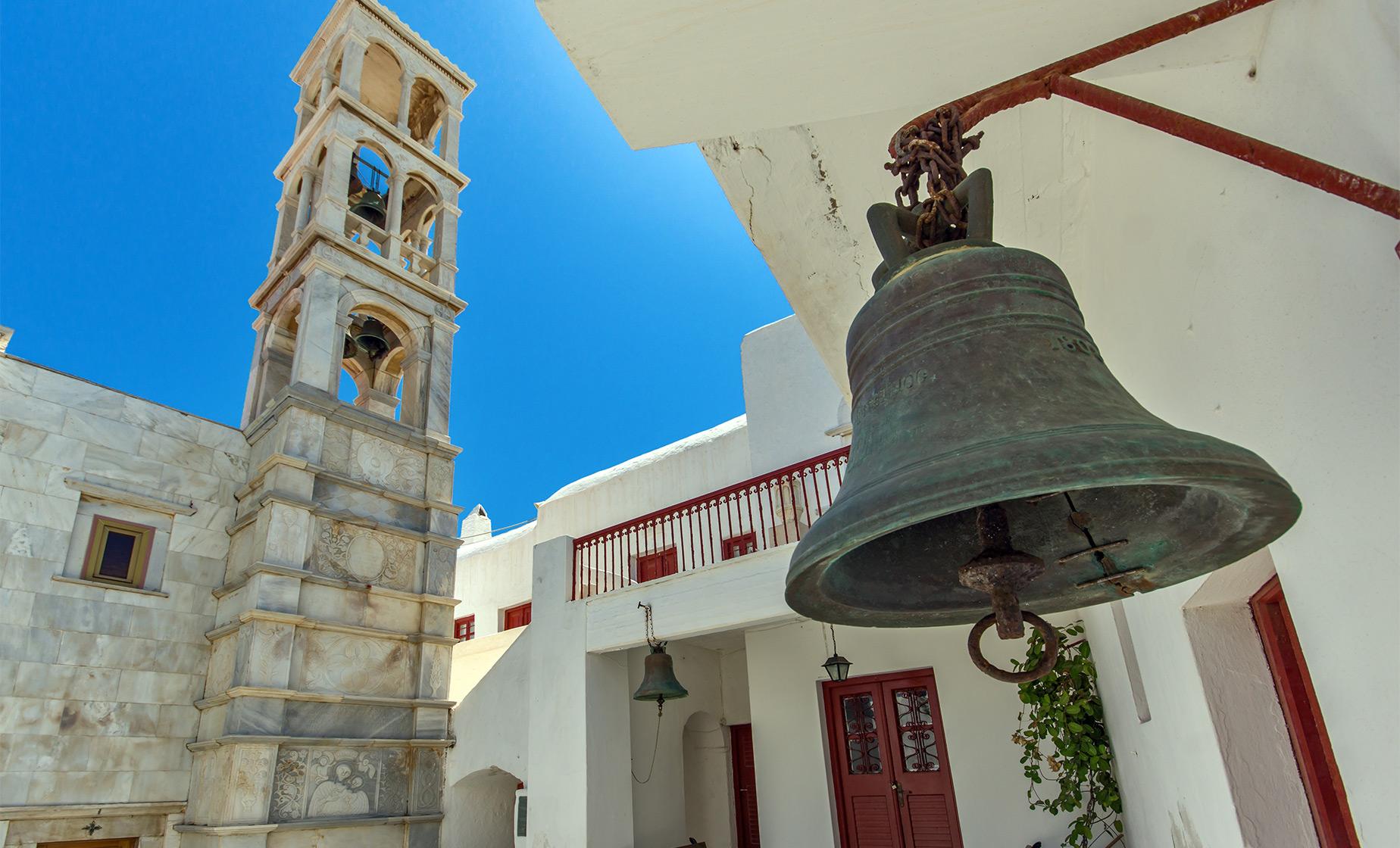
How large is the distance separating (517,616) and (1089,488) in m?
14.4

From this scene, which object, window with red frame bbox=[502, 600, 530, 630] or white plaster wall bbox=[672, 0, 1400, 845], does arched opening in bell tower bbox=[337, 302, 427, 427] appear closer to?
window with red frame bbox=[502, 600, 530, 630]

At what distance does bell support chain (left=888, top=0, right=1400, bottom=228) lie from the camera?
986 millimetres

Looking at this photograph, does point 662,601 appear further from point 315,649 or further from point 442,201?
point 442,201

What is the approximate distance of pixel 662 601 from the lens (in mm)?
7828

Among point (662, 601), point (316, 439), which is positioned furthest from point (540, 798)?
point (316, 439)

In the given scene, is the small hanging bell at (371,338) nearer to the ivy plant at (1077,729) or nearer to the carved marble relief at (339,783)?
the carved marble relief at (339,783)

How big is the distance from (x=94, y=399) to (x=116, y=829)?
4.12 meters

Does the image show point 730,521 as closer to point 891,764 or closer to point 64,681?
point 891,764

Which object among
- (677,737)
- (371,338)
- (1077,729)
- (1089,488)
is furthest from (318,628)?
(1089,488)

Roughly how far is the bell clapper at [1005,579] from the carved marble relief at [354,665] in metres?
8.07

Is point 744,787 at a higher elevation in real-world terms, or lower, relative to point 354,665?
lower

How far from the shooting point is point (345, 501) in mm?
8641

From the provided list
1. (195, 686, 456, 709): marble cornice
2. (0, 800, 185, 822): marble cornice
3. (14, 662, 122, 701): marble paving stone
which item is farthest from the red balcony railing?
(14, 662, 122, 701): marble paving stone

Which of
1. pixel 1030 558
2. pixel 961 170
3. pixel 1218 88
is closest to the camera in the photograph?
pixel 1030 558
